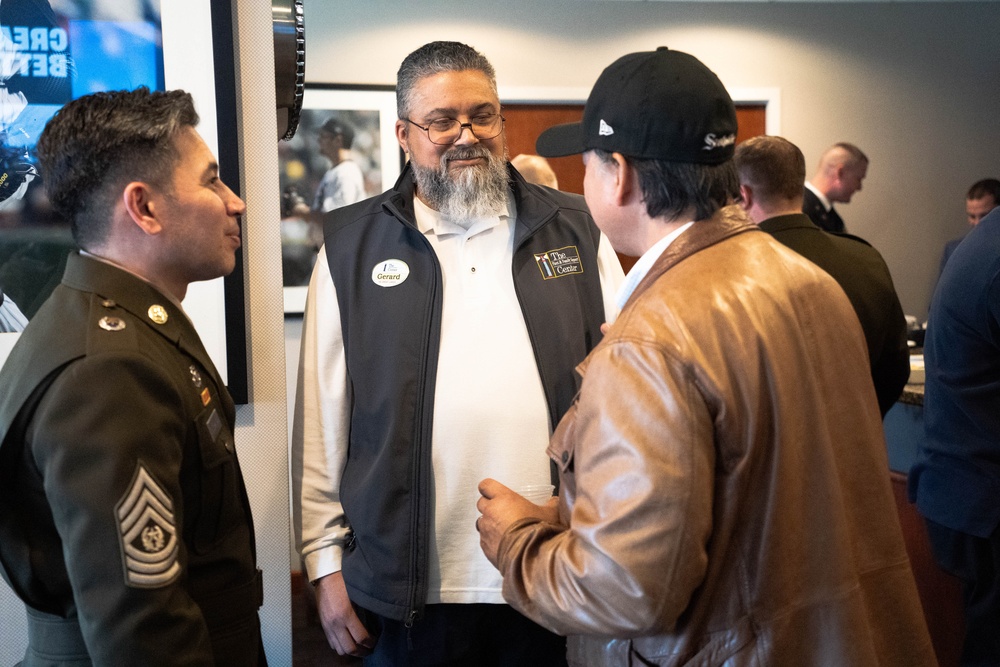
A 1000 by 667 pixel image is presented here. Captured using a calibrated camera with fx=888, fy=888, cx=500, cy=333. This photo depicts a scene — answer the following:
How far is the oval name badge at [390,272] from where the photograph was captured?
170cm

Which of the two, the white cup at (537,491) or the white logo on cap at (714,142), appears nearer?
the white logo on cap at (714,142)

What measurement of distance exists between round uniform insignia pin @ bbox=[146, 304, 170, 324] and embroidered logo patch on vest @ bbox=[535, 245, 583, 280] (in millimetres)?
722

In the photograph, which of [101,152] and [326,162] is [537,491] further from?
[326,162]

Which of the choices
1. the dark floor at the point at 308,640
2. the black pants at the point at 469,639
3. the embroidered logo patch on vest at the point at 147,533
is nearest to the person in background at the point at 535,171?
the dark floor at the point at 308,640

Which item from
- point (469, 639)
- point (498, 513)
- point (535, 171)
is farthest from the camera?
point (535, 171)

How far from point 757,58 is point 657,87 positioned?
478 cm

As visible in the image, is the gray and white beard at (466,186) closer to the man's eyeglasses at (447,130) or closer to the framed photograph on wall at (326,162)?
the man's eyeglasses at (447,130)

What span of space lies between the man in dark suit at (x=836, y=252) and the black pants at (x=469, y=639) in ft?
4.43

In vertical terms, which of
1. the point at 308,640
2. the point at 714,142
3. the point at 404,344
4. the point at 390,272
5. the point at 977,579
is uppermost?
the point at 714,142

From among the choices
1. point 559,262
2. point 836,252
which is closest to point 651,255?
point 559,262

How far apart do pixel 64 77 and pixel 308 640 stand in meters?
2.65

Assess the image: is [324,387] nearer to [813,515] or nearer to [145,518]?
[145,518]

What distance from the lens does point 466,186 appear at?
1718mm

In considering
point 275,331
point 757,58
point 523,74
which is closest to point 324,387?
point 275,331
